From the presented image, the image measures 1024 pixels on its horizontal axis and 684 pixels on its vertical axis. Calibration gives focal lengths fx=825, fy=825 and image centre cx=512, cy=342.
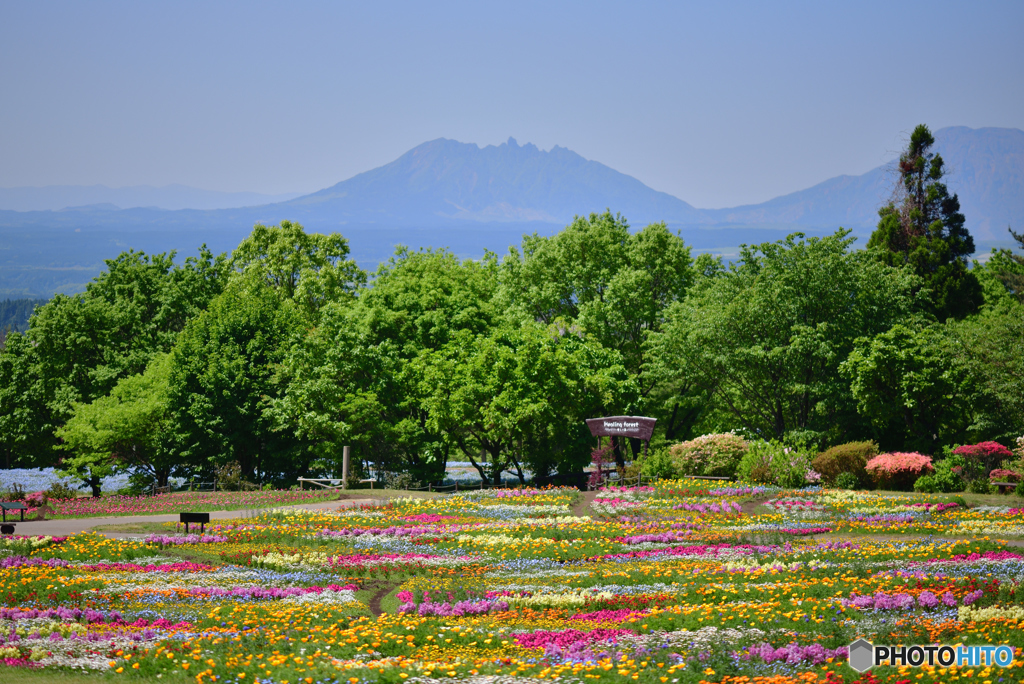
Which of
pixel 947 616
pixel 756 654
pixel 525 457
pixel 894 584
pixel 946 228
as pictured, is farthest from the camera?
pixel 946 228

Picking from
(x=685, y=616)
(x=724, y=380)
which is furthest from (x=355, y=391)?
(x=685, y=616)

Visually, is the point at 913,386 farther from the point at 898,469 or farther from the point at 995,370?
the point at 898,469

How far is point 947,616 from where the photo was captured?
12.2 metres

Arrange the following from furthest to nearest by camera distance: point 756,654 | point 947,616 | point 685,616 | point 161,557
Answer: point 161,557 → point 685,616 → point 947,616 → point 756,654

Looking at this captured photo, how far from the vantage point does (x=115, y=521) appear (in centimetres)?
2892

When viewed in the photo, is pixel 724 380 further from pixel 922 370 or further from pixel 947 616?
pixel 947 616

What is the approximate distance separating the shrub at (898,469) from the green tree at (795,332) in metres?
6.98

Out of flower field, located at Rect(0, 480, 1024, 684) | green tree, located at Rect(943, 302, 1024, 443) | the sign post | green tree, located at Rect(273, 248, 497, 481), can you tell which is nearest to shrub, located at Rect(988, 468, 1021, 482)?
flower field, located at Rect(0, 480, 1024, 684)

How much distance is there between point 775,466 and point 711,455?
322 centimetres

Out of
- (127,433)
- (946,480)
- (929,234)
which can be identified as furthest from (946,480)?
(127,433)

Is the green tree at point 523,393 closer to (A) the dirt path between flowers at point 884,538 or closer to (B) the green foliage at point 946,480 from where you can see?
(B) the green foliage at point 946,480

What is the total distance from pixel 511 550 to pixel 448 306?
28881 mm

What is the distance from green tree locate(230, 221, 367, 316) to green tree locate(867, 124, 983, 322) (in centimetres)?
3865

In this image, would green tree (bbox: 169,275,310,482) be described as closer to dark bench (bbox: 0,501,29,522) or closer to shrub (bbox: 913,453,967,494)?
dark bench (bbox: 0,501,29,522)
